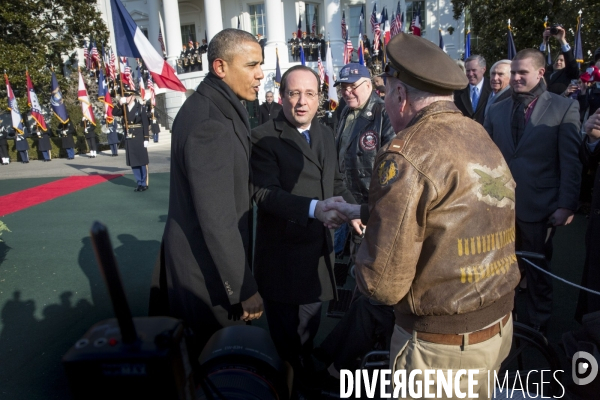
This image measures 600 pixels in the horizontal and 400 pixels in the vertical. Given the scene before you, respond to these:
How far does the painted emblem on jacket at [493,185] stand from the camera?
1.48 m

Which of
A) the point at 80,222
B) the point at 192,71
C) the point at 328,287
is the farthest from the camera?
the point at 192,71

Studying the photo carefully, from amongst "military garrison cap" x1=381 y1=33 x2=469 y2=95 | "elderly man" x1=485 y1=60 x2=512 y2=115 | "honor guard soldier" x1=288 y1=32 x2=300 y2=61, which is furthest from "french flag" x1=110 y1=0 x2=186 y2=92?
"honor guard soldier" x1=288 y1=32 x2=300 y2=61

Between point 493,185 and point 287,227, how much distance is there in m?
1.39

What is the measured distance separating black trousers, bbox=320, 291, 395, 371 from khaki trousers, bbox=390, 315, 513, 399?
92cm

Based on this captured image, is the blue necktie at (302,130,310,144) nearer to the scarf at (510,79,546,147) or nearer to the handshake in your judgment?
the handshake

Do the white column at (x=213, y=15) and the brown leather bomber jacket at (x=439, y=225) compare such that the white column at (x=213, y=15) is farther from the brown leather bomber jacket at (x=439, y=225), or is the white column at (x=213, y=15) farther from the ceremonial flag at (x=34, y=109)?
the brown leather bomber jacket at (x=439, y=225)

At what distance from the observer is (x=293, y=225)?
2688 millimetres

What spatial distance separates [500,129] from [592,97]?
3.65m

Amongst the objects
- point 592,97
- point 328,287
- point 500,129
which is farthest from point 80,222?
point 592,97

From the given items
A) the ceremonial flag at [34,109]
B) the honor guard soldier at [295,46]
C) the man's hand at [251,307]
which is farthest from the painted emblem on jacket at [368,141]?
the honor guard soldier at [295,46]

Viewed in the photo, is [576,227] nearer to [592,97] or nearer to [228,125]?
[592,97]

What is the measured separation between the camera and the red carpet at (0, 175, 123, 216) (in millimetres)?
9207

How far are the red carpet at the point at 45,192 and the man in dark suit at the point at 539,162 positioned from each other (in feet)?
28.3

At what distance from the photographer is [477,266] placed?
59.7 inches
